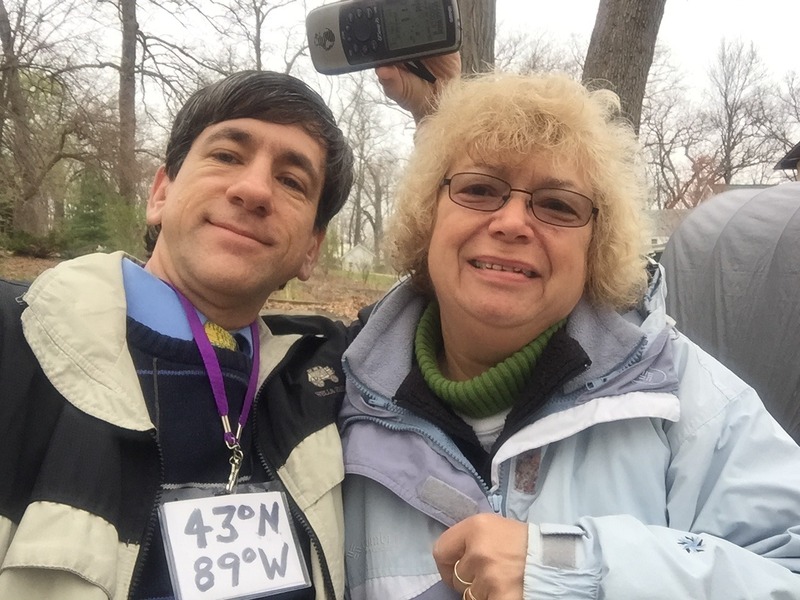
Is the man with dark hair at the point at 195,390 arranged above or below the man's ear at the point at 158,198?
below

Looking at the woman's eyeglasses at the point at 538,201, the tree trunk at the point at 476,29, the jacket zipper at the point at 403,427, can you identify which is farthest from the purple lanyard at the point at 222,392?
the tree trunk at the point at 476,29

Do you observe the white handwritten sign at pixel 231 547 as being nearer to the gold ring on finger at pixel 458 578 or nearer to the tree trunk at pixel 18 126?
the gold ring on finger at pixel 458 578

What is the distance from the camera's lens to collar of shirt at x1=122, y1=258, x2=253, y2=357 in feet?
5.38

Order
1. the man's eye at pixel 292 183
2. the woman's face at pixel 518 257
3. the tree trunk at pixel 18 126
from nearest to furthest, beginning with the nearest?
the woman's face at pixel 518 257
the man's eye at pixel 292 183
the tree trunk at pixel 18 126

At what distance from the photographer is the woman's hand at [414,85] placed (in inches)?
88.0

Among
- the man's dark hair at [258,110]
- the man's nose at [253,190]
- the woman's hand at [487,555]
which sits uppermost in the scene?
the man's dark hair at [258,110]

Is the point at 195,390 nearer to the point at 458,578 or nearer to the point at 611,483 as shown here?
the point at 458,578

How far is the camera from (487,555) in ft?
4.02

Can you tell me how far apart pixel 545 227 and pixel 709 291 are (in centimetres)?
112

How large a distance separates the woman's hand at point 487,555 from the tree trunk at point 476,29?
10.2 feet

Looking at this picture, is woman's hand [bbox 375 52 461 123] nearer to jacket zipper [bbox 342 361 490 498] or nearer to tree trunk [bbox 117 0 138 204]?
jacket zipper [bbox 342 361 490 498]

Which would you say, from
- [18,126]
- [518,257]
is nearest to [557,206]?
[518,257]

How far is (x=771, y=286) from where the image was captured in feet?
7.30

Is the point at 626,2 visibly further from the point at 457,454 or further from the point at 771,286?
the point at 457,454
